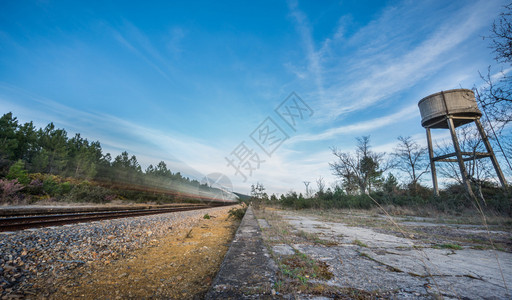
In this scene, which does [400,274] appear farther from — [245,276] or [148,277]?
[148,277]

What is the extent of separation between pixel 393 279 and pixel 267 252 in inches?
45.7

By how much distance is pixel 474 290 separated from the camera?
127cm

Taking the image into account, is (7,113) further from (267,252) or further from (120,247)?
(267,252)

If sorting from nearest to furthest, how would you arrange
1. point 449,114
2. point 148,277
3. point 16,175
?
point 148,277 → point 16,175 → point 449,114

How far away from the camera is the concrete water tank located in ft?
40.4

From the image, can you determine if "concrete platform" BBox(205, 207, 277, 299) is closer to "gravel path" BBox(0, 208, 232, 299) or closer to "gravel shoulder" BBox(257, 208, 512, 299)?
"gravel shoulder" BBox(257, 208, 512, 299)

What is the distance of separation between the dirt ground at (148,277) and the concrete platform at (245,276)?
42cm

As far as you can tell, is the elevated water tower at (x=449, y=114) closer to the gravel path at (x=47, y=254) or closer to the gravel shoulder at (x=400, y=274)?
the gravel shoulder at (x=400, y=274)

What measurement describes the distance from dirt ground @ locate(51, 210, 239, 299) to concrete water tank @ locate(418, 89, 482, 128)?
1727cm

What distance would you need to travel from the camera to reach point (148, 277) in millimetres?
2172

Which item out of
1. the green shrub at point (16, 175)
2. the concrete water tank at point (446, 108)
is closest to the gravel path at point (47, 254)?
the green shrub at point (16, 175)

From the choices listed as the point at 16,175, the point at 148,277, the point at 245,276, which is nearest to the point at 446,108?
the point at 245,276

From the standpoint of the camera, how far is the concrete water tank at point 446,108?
1231 cm

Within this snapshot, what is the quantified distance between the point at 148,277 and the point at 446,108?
1843cm
